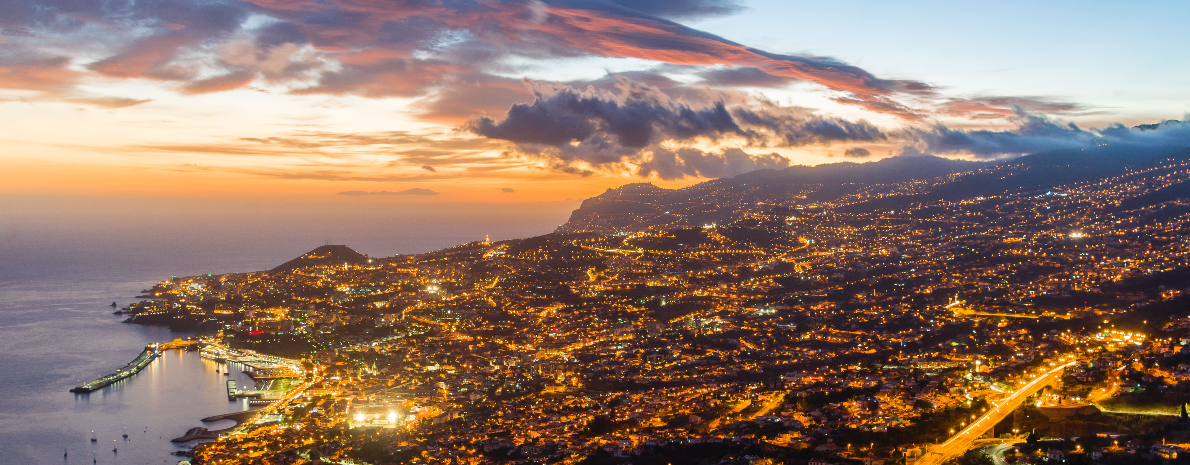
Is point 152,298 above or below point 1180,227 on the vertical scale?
below

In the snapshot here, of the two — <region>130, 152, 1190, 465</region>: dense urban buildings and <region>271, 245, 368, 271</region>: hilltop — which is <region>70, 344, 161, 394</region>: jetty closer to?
<region>130, 152, 1190, 465</region>: dense urban buildings

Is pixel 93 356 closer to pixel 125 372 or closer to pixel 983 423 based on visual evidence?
pixel 125 372

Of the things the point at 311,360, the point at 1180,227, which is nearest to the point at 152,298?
the point at 311,360

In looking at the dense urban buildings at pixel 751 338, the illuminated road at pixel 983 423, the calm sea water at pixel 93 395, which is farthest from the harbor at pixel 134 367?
the illuminated road at pixel 983 423

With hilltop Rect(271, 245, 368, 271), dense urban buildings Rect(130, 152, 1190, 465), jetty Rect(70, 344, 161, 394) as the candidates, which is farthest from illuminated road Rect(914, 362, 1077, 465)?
A: hilltop Rect(271, 245, 368, 271)

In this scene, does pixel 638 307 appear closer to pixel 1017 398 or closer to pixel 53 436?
pixel 1017 398

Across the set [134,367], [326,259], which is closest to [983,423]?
[134,367]
